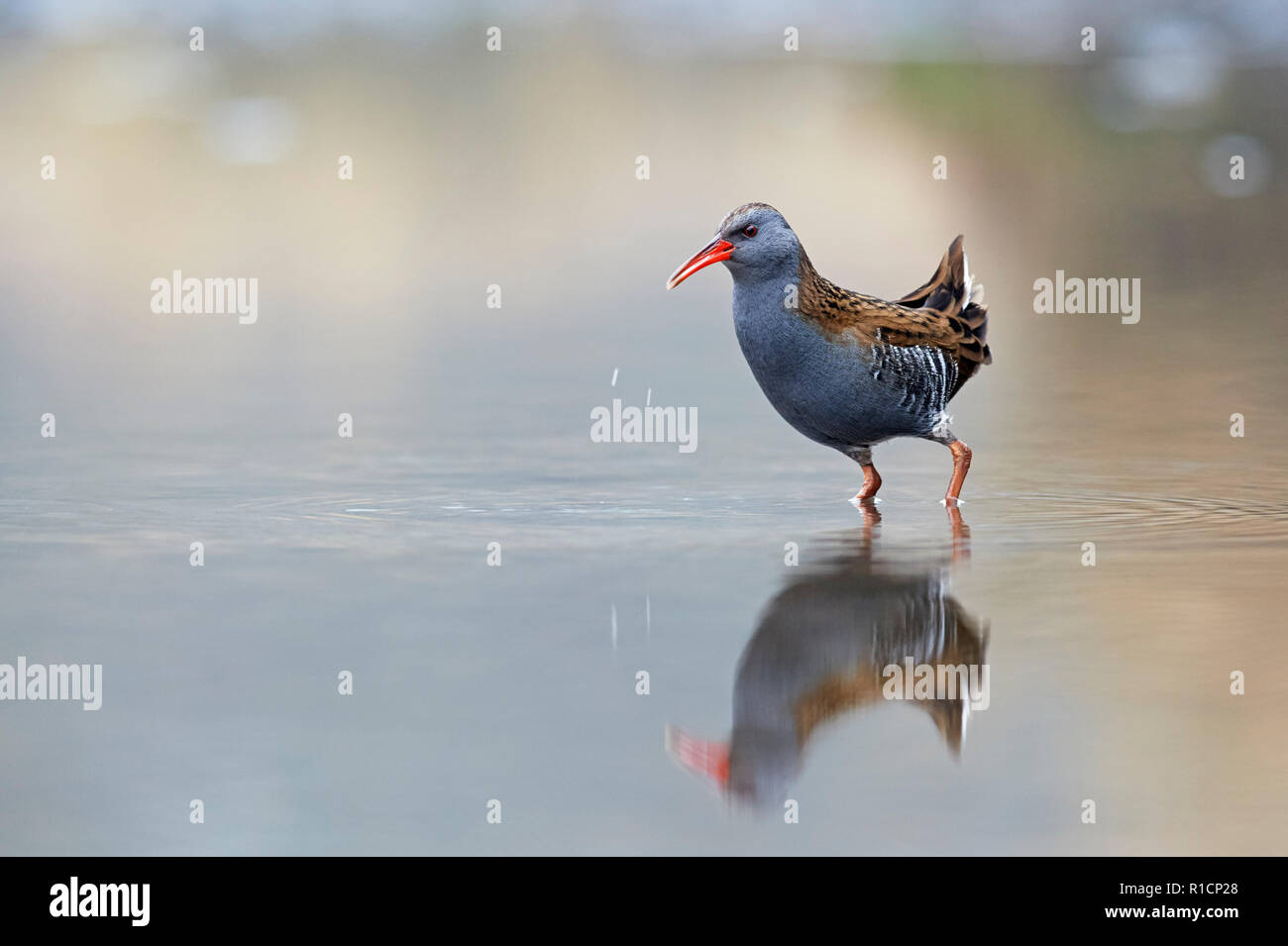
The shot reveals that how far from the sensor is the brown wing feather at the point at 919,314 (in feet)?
32.6

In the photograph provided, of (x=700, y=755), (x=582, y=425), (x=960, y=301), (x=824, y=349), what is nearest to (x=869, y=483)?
(x=824, y=349)

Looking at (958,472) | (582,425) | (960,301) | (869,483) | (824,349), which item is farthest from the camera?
(582,425)

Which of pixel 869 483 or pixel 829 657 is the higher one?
pixel 869 483

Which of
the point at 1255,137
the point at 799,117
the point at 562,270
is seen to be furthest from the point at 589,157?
the point at 1255,137

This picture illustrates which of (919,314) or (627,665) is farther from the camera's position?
(919,314)

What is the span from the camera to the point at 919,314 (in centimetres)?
1047

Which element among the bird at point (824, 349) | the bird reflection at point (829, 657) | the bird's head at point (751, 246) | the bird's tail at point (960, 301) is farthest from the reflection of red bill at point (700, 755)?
the bird's tail at point (960, 301)

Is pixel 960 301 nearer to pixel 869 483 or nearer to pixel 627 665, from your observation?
pixel 869 483

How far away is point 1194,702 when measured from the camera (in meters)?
6.49

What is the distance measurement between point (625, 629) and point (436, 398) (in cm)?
636

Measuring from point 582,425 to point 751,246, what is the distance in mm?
2943

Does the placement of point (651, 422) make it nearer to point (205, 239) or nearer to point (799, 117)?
point (205, 239)

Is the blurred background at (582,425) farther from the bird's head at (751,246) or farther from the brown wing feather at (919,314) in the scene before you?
the bird's head at (751,246)

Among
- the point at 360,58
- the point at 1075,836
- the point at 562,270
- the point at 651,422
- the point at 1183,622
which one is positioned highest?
the point at 360,58
